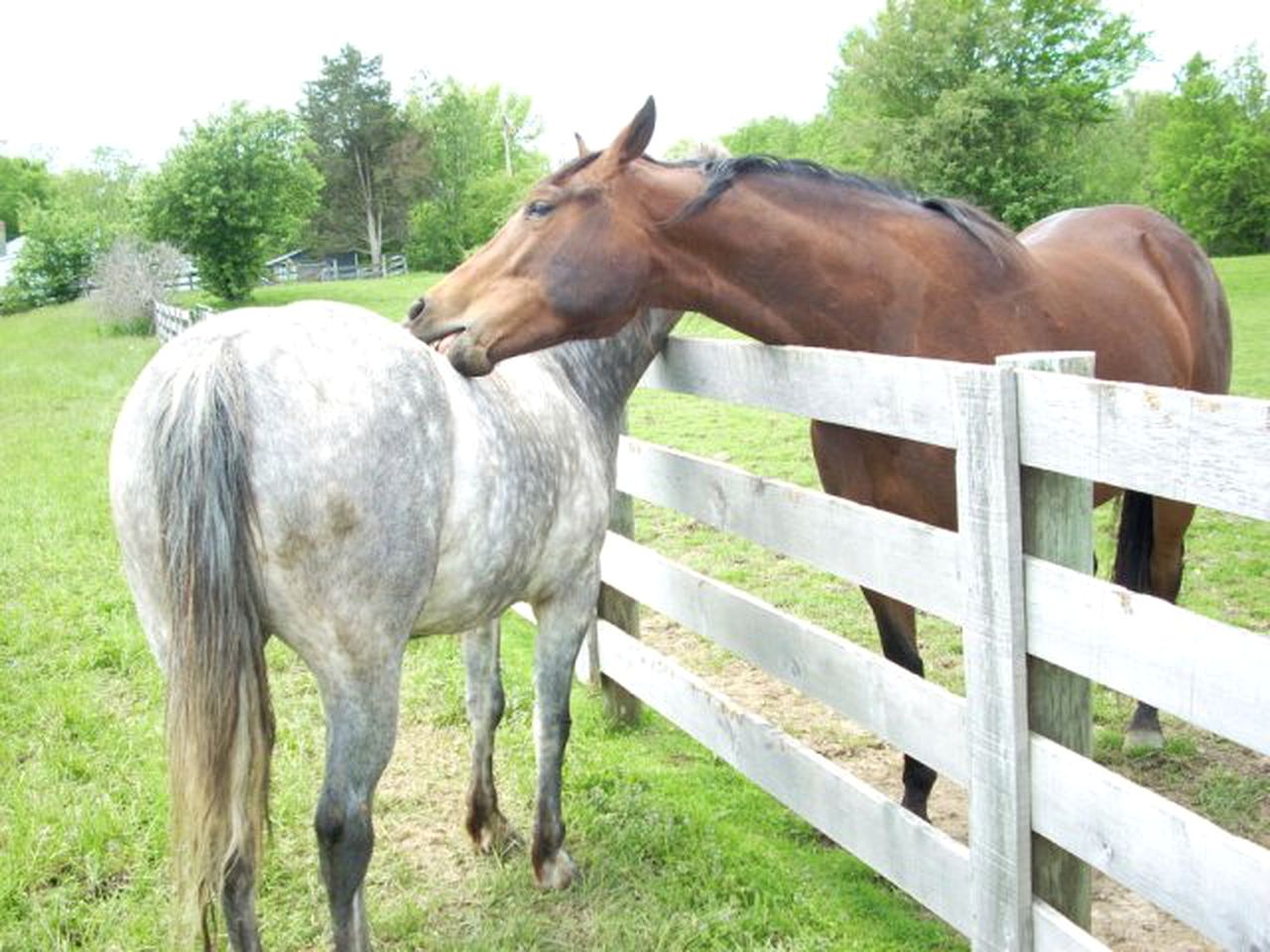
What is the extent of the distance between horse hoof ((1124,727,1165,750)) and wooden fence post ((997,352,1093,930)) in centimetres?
187

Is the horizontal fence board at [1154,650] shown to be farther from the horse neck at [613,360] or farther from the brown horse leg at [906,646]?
the horse neck at [613,360]

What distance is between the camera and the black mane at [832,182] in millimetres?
2967

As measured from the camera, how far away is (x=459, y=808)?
12.7 ft

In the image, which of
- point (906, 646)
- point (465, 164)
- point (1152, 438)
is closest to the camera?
point (1152, 438)

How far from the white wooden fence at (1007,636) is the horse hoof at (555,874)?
0.68 m

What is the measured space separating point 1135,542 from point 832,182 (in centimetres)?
212

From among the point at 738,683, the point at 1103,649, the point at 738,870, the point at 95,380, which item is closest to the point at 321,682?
the point at 738,870

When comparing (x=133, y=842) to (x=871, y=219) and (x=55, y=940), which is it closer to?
(x=55, y=940)

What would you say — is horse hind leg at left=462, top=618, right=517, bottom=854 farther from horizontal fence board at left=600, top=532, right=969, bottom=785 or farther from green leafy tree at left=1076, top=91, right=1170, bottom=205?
green leafy tree at left=1076, top=91, right=1170, bottom=205

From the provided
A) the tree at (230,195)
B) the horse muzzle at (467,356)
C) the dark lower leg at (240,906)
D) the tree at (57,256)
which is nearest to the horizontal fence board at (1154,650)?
the horse muzzle at (467,356)

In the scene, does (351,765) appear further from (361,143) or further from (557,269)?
(361,143)

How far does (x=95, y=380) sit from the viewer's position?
55.0 feet

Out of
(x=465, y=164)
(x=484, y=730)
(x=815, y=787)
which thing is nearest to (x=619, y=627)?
(x=484, y=730)

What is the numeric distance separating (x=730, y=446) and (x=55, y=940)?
7407mm
